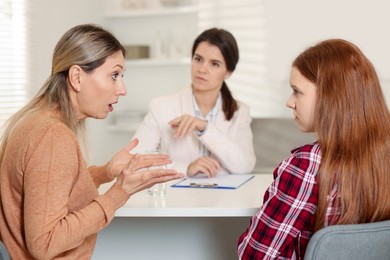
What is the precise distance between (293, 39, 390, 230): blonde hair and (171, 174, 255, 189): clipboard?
69 cm

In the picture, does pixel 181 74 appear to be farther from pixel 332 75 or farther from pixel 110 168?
pixel 332 75

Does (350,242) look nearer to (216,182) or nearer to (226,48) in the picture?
(216,182)

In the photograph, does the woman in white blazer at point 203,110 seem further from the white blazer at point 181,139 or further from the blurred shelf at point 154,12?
the blurred shelf at point 154,12

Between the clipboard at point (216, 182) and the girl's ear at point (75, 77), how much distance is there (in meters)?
0.73

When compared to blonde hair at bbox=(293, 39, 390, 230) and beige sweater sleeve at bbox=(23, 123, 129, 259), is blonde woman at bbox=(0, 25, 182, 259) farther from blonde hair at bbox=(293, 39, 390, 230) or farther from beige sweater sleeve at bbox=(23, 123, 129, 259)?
blonde hair at bbox=(293, 39, 390, 230)

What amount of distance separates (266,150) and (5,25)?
5.38 ft

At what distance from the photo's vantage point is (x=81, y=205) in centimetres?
148

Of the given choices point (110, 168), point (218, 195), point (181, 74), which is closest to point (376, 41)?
point (181, 74)

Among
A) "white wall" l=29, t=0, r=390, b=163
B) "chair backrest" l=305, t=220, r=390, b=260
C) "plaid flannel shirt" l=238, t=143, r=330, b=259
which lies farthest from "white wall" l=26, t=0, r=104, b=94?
"chair backrest" l=305, t=220, r=390, b=260

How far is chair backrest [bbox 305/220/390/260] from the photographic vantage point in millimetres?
1222

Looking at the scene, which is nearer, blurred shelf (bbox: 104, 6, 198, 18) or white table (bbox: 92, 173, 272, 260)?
white table (bbox: 92, 173, 272, 260)

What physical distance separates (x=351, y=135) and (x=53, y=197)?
730 mm

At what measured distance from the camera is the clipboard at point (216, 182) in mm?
2092

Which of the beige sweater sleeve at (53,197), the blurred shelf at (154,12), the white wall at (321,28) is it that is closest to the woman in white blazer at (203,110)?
the white wall at (321,28)
